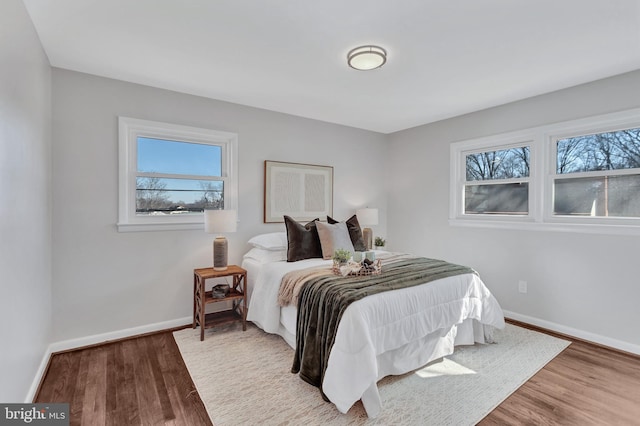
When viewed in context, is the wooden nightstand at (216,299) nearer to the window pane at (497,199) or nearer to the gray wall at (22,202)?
the gray wall at (22,202)

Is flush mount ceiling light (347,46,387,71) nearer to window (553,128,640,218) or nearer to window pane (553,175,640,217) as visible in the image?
window (553,128,640,218)

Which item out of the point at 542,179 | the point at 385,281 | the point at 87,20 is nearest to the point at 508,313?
the point at 542,179

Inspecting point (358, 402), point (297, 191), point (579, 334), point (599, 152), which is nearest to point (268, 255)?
point (297, 191)

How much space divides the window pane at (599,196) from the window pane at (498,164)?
42 cm

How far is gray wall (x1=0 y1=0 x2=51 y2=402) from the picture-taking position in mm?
1524

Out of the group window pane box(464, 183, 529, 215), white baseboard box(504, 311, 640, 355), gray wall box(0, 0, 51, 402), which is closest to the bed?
white baseboard box(504, 311, 640, 355)

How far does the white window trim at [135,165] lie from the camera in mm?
2938

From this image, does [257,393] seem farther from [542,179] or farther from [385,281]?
[542,179]

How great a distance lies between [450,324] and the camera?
2.47m

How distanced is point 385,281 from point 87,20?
2.75 m

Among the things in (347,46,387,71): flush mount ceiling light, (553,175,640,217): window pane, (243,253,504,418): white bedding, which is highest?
(347,46,387,71): flush mount ceiling light

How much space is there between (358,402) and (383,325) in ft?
1.73

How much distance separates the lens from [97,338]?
2828 millimetres

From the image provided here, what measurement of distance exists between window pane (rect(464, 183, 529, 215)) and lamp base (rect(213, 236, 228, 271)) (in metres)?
3.13
